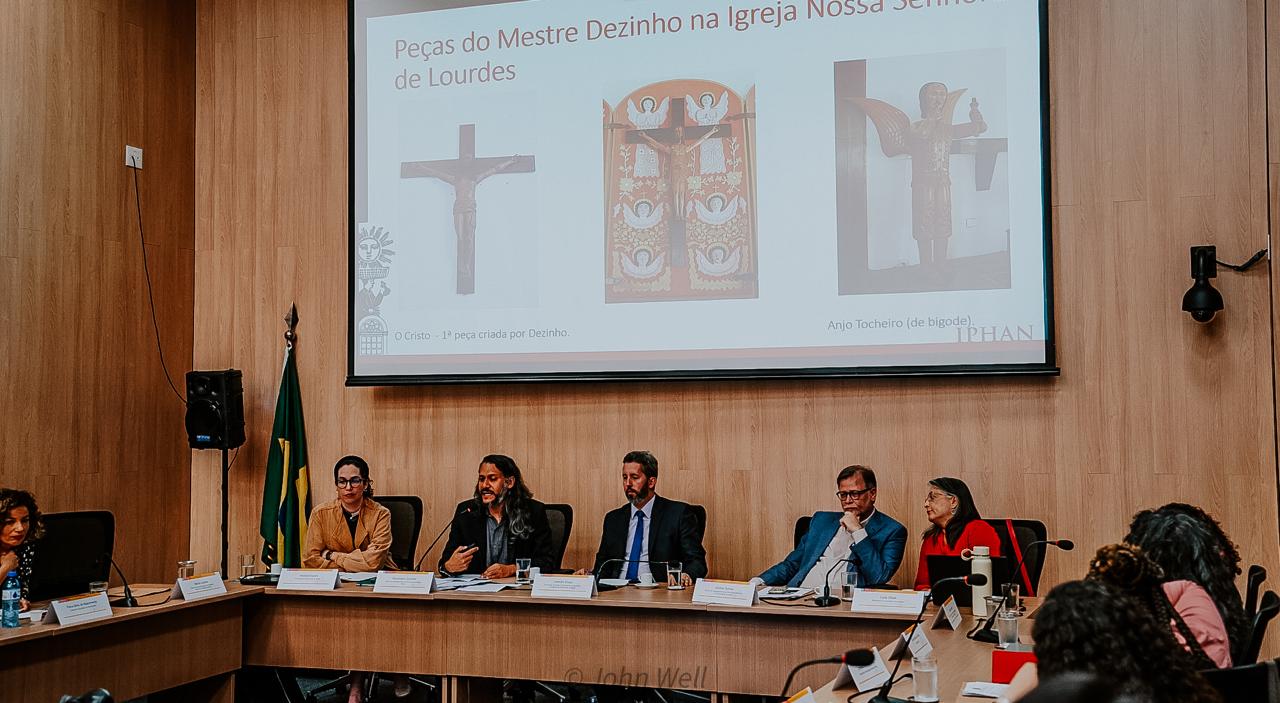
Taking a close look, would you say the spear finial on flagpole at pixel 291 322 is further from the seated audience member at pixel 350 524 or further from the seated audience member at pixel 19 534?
the seated audience member at pixel 19 534

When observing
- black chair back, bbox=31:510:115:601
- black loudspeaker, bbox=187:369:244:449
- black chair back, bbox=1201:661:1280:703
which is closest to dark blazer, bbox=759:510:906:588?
black chair back, bbox=1201:661:1280:703

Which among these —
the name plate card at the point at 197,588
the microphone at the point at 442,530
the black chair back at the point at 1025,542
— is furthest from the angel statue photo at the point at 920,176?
the name plate card at the point at 197,588

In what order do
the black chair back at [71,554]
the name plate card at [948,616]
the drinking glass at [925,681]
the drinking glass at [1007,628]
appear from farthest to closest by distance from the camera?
1. the black chair back at [71,554]
2. the name plate card at [948,616]
3. the drinking glass at [1007,628]
4. the drinking glass at [925,681]

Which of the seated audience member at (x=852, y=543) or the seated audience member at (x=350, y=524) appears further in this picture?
the seated audience member at (x=350, y=524)

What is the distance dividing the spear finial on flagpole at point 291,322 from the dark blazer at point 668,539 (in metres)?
2.40

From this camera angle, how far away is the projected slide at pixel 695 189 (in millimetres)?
5461

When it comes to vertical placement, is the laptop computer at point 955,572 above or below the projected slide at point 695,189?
below

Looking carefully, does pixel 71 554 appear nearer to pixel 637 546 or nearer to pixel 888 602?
pixel 637 546

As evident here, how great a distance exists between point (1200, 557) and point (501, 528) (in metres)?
3.20

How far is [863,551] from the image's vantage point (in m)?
4.81

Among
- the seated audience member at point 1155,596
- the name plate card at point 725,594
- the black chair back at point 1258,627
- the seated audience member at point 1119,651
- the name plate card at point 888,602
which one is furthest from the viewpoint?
the name plate card at point 725,594

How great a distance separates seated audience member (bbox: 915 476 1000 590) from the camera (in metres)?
4.58

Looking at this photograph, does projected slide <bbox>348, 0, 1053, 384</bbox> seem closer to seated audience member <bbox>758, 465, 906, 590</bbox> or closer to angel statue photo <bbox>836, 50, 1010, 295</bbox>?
angel statue photo <bbox>836, 50, 1010, 295</bbox>

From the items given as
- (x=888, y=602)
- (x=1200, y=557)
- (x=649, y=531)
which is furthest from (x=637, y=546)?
(x=1200, y=557)
